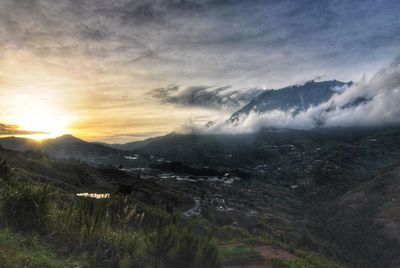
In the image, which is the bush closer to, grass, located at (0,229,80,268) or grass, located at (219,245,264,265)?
grass, located at (0,229,80,268)

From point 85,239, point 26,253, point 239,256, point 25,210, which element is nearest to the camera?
point 26,253

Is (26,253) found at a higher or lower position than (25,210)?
lower

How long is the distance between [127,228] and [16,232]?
397 cm

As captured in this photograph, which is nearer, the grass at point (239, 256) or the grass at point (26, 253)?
the grass at point (26, 253)

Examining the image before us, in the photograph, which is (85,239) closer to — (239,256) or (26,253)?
(26,253)

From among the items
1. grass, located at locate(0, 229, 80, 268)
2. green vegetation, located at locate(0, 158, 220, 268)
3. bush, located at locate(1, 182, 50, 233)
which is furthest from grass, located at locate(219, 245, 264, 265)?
grass, located at locate(0, 229, 80, 268)

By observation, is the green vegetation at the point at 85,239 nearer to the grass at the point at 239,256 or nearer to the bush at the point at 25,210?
the bush at the point at 25,210

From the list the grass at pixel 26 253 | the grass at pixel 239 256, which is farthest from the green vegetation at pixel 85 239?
the grass at pixel 239 256

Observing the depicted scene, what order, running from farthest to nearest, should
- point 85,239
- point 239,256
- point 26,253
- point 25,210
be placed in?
point 239,256 → point 25,210 → point 85,239 → point 26,253


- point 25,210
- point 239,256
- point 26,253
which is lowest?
point 239,256

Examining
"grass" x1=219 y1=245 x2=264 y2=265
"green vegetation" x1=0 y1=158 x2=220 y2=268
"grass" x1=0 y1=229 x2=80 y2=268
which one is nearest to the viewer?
"grass" x1=0 y1=229 x2=80 y2=268

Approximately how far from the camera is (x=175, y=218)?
51.6 ft

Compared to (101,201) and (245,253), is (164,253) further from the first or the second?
(245,253)

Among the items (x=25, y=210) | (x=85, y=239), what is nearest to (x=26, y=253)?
(x=85, y=239)
